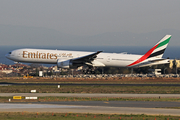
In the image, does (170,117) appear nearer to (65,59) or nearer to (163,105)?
(163,105)

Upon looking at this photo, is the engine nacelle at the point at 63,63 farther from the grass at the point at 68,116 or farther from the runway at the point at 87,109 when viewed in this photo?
the grass at the point at 68,116

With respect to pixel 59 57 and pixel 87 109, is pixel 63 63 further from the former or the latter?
pixel 87 109

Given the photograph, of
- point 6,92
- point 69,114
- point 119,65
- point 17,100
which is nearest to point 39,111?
point 69,114

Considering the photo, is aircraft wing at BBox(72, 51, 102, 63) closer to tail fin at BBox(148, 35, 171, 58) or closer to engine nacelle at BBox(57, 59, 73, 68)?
engine nacelle at BBox(57, 59, 73, 68)

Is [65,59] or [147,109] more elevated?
[65,59]

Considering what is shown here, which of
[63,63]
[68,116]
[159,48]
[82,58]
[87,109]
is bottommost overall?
[68,116]

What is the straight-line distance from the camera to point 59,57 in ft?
174

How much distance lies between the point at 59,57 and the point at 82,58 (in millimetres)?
4795

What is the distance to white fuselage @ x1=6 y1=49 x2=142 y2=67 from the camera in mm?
52844

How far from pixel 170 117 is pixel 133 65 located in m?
34.8

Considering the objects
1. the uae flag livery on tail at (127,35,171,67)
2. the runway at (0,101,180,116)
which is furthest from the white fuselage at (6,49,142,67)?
the runway at (0,101,180,116)

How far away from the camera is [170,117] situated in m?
20.6

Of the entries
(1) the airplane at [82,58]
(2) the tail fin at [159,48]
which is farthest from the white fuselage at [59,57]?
(2) the tail fin at [159,48]

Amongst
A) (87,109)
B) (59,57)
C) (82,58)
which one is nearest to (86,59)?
(82,58)
